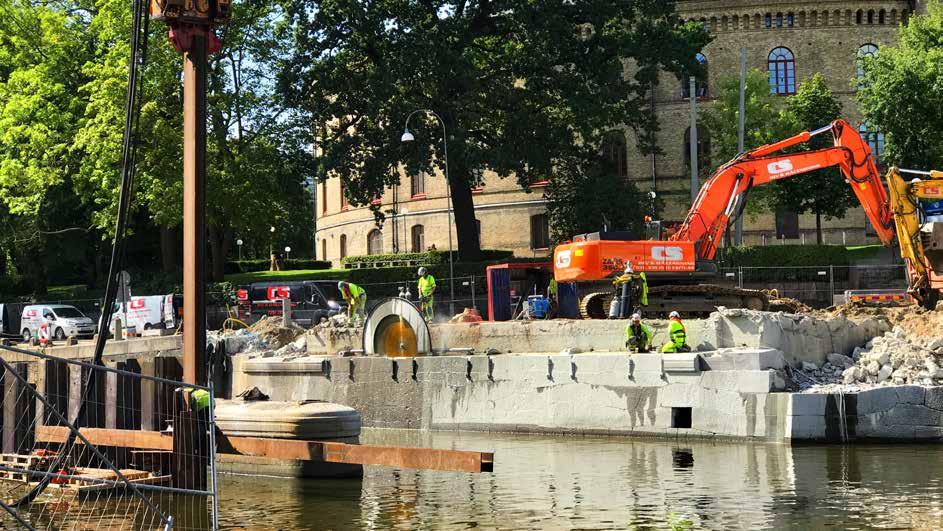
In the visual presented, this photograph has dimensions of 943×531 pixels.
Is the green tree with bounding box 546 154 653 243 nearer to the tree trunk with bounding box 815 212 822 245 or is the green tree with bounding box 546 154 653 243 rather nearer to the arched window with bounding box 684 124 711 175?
the tree trunk with bounding box 815 212 822 245

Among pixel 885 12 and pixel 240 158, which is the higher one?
pixel 885 12

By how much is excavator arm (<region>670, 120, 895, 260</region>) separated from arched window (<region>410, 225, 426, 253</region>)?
3748cm

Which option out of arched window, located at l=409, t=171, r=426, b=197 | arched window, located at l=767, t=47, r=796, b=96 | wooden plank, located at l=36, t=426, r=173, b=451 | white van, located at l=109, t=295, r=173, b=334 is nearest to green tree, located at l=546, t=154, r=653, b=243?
white van, located at l=109, t=295, r=173, b=334

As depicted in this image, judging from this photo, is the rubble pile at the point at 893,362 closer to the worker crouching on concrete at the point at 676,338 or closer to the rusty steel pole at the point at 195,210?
the worker crouching on concrete at the point at 676,338

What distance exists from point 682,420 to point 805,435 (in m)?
2.58

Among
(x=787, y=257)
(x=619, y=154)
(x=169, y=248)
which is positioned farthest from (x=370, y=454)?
(x=619, y=154)

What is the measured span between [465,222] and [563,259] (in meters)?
19.4

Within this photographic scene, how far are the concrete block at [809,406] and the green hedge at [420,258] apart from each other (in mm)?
29992

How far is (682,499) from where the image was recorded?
54.8 feet

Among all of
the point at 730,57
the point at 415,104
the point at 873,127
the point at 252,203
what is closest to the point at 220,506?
the point at 415,104

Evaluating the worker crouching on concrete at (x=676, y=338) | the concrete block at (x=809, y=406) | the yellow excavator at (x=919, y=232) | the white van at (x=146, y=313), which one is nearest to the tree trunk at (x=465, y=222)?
the white van at (x=146, y=313)

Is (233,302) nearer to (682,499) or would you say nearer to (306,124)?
(306,124)

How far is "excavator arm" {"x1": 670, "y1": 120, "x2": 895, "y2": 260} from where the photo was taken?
30125 mm

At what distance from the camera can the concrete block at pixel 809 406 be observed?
73.2 ft
